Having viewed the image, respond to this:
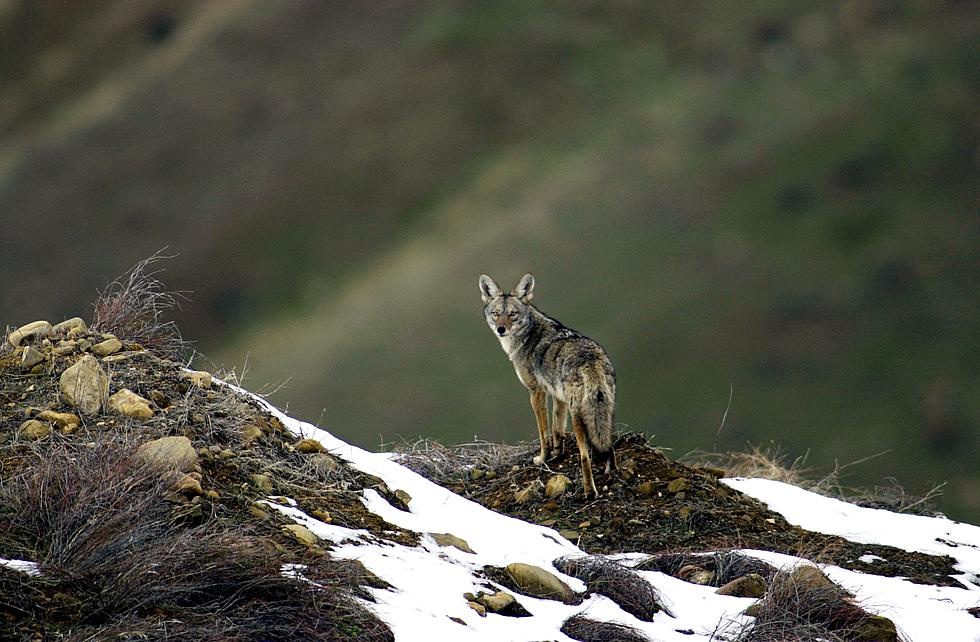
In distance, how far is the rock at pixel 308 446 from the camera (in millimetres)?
8734

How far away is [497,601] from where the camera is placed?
6484mm

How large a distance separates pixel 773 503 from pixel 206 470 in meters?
5.98

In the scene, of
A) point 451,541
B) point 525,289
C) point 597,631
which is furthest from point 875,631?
point 525,289

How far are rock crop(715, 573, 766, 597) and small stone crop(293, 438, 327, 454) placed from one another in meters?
3.42

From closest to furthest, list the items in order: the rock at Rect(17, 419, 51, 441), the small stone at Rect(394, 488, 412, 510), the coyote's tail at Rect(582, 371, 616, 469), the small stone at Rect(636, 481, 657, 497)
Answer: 1. the rock at Rect(17, 419, 51, 441)
2. the small stone at Rect(394, 488, 412, 510)
3. the coyote's tail at Rect(582, 371, 616, 469)
4. the small stone at Rect(636, 481, 657, 497)

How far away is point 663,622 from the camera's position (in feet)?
22.8

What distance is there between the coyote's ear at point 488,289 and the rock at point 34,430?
571cm

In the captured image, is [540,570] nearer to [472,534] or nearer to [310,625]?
[472,534]

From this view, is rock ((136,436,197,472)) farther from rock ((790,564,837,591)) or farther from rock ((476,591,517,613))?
rock ((790,564,837,591))

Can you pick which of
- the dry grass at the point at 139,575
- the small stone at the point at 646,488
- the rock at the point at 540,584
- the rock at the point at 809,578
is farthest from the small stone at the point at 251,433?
the rock at the point at 809,578

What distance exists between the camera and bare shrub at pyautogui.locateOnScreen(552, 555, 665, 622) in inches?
276

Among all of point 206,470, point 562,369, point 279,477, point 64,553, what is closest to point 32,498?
point 64,553

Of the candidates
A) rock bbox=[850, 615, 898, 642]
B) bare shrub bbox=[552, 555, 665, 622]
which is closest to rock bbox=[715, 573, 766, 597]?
bare shrub bbox=[552, 555, 665, 622]

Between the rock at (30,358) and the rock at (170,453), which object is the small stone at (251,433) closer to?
the rock at (170,453)
